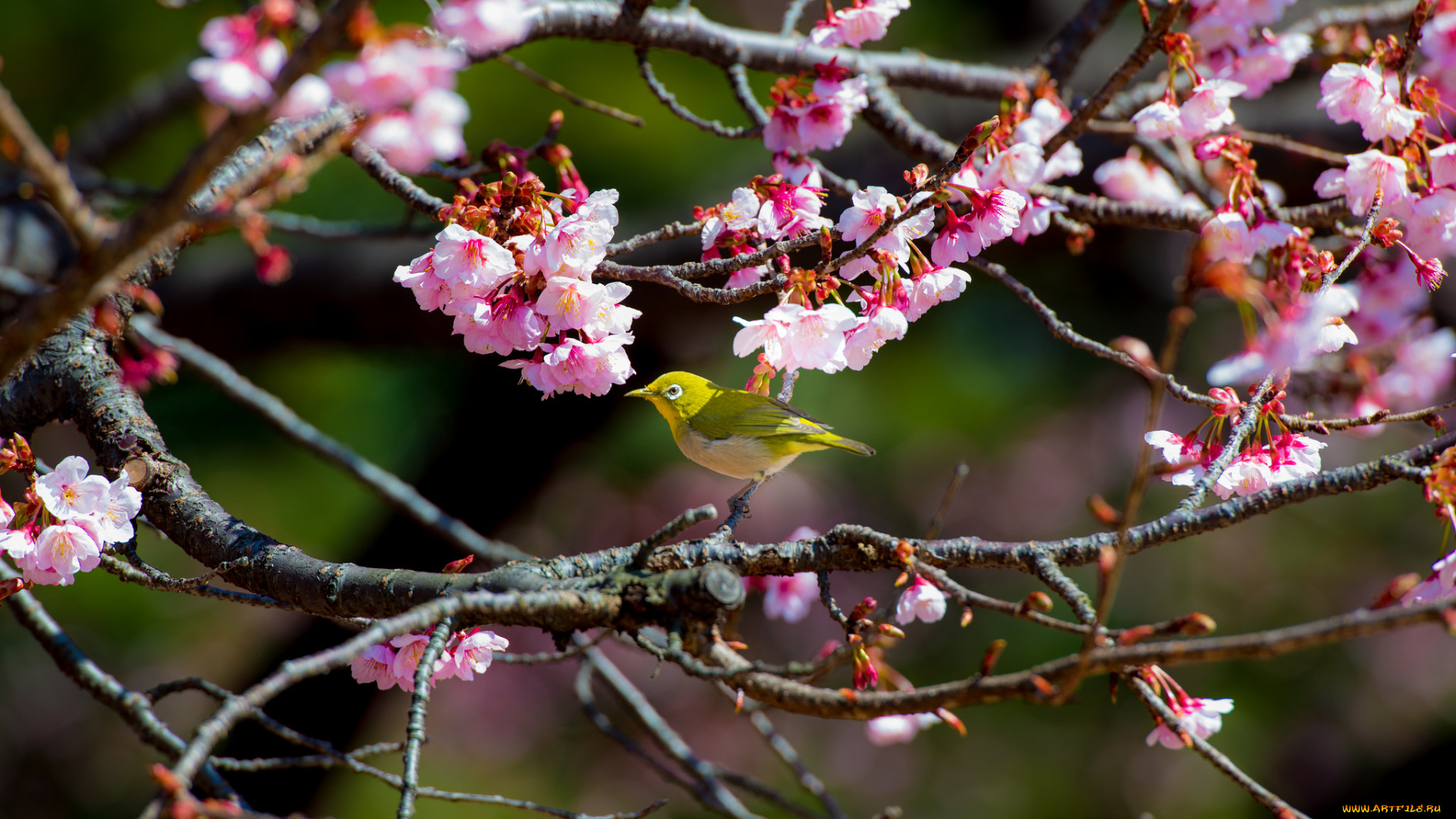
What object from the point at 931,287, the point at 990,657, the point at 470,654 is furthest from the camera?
the point at 931,287

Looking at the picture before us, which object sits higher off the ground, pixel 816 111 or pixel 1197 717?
pixel 816 111

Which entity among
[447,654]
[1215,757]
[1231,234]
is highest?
[1231,234]

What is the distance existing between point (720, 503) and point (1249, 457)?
9.92 ft

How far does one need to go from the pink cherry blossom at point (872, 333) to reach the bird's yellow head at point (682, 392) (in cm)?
62

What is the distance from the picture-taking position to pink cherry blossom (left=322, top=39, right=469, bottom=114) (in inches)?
28.9

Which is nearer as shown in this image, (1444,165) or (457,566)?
(457,566)

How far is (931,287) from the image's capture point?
1.43 metres

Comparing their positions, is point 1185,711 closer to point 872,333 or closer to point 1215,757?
point 1215,757

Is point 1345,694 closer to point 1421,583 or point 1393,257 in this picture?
point 1393,257

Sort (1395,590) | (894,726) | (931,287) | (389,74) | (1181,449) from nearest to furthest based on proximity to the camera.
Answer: (389,74) → (1395,590) → (931,287) → (1181,449) → (894,726)

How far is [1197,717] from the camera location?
135 centimetres

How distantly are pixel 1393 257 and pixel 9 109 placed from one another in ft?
8.62

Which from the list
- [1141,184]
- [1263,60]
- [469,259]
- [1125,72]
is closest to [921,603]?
[469,259]

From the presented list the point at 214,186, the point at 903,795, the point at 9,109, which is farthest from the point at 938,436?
the point at 9,109
